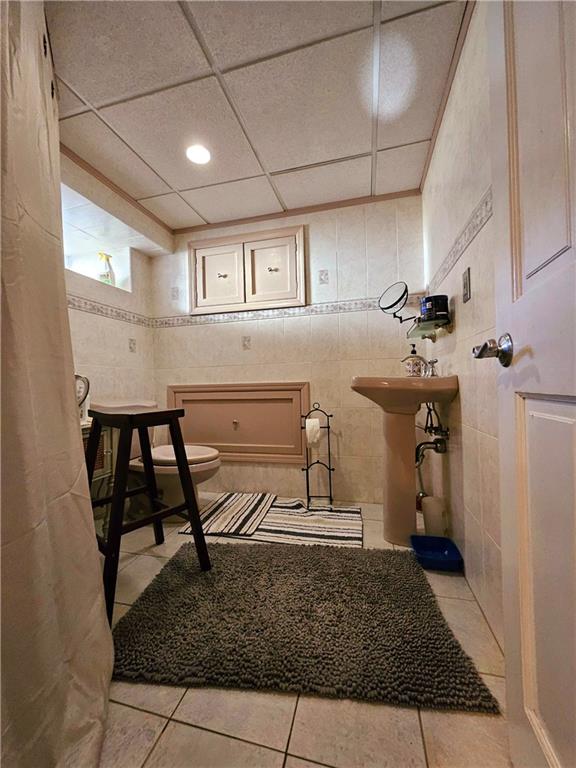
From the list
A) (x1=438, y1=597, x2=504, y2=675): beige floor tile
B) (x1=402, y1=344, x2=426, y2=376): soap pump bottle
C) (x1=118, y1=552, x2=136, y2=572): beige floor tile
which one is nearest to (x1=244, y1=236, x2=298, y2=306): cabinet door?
(x1=402, y1=344, x2=426, y2=376): soap pump bottle

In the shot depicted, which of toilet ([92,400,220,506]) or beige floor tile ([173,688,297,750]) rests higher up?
toilet ([92,400,220,506])

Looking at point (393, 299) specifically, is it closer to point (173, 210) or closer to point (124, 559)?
point (173, 210)

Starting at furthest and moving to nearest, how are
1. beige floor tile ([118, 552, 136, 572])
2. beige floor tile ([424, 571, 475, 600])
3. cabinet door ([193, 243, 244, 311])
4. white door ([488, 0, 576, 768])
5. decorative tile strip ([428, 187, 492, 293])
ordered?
cabinet door ([193, 243, 244, 311])
beige floor tile ([118, 552, 136, 572])
beige floor tile ([424, 571, 475, 600])
decorative tile strip ([428, 187, 492, 293])
white door ([488, 0, 576, 768])

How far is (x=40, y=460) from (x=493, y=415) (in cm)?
123

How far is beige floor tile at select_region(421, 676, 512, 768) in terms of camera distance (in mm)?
599

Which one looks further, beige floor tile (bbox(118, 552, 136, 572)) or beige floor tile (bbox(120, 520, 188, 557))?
beige floor tile (bbox(120, 520, 188, 557))

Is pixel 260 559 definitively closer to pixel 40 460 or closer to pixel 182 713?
pixel 182 713

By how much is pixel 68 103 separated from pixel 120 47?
42cm

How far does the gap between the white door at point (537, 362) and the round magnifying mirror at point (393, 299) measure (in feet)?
3.78

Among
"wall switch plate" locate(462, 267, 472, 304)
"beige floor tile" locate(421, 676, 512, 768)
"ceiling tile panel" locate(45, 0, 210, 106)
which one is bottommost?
"beige floor tile" locate(421, 676, 512, 768)

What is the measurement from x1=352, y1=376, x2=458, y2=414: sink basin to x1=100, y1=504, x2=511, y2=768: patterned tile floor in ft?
2.95

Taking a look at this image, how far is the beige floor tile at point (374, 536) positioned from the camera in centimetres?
141

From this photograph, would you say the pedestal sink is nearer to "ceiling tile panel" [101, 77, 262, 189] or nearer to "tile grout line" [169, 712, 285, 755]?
"tile grout line" [169, 712, 285, 755]

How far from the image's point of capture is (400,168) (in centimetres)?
167
